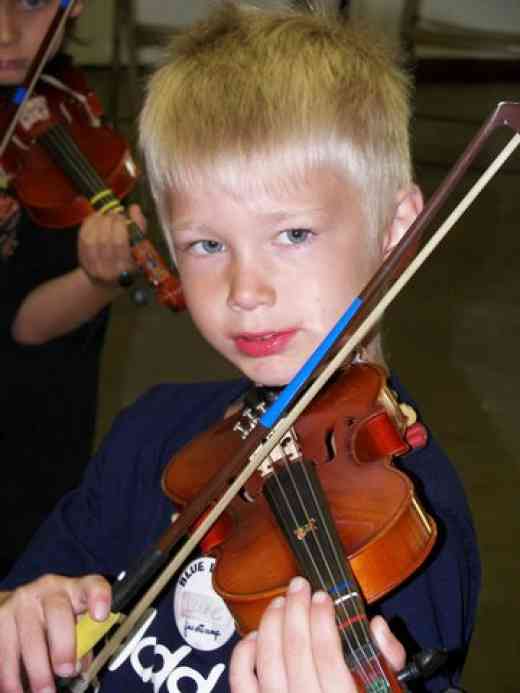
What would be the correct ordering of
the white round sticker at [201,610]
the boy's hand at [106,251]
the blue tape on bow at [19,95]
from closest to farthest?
the white round sticker at [201,610] < the boy's hand at [106,251] < the blue tape on bow at [19,95]

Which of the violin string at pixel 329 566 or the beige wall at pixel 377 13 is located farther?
the beige wall at pixel 377 13

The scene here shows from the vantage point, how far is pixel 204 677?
859mm

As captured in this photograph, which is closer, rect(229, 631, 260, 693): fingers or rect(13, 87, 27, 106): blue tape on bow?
rect(229, 631, 260, 693): fingers

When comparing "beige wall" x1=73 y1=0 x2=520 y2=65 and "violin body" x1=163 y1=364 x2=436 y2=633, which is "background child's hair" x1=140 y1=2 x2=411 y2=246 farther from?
"beige wall" x1=73 y1=0 x2=520 y2=65

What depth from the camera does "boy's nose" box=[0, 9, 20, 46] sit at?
4.56 feet

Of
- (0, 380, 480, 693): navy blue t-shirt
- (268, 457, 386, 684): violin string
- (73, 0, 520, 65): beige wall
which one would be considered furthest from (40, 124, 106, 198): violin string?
(73, 0, 520, 65): beige wall

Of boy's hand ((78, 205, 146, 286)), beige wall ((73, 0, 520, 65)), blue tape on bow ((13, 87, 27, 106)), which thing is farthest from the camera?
beige wall ((73, 0, 520, 65))

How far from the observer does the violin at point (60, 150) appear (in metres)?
1.44

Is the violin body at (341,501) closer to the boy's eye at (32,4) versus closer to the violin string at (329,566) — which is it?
the violin string at (329,566)

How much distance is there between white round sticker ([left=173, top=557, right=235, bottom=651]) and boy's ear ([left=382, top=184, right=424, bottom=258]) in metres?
0.29

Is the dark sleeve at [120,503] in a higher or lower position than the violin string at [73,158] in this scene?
lower

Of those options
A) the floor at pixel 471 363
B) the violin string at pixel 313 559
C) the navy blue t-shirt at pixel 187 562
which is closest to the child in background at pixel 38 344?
the navy blue t-shirt at pixel 187 562

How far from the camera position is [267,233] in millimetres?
839

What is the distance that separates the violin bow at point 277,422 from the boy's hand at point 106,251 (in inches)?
22.2
